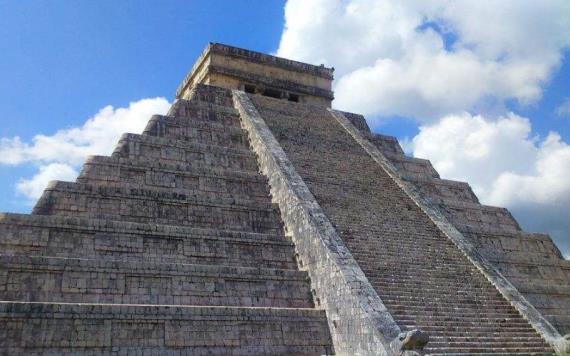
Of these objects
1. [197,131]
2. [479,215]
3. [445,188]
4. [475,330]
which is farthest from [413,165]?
[475,330]

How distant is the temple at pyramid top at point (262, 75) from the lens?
67.0 feet

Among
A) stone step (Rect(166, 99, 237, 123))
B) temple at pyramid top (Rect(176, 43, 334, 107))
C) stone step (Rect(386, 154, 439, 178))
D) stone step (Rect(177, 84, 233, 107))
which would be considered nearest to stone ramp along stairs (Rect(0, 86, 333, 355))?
stone step (Rect(166, 99, 237, 123))

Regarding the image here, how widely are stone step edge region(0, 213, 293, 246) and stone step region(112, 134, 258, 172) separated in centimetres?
294

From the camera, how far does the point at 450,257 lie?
12648 millimetres

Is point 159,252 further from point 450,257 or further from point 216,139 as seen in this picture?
point 450,257

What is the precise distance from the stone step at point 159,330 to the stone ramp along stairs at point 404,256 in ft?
5.76

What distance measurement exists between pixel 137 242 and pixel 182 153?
12.8ft

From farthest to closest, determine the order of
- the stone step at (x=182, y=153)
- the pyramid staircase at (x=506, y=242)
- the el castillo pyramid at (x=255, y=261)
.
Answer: the pyramid staircase at (x=506, y=242), the stone step at (x=182, y=153), the el castillo pyramid at (x=255, y=261)

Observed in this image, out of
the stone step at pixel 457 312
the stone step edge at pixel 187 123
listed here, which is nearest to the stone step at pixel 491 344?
the stone step at pixel 457 312

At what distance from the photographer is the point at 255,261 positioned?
11.1 meters

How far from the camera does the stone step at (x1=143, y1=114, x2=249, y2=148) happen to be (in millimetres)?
14445

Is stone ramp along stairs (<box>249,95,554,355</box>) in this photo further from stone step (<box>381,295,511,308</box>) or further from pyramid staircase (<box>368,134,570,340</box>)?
pyramid staircase (<box>368,134,570,340</box>)

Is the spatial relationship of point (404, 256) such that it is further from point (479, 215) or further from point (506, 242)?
point (479, 215)

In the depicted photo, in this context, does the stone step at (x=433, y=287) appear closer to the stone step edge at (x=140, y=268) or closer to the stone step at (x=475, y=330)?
the stone step at (x=475, y=330)
